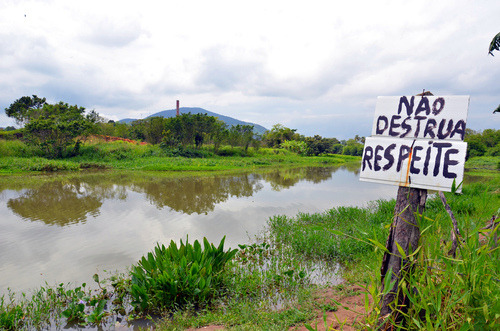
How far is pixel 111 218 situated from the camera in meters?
7.70

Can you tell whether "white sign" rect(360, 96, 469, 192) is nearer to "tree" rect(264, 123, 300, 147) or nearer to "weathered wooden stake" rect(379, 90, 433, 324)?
"weathered wooden stake" rect(379, 90, 433, 324)

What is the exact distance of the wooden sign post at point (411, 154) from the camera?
1760mm

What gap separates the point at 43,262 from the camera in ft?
15.8

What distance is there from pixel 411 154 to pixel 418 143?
0.30 ft

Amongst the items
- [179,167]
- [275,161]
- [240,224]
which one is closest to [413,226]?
[240,224]

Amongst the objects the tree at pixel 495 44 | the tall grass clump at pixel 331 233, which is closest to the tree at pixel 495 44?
the tree at pixel 495 44

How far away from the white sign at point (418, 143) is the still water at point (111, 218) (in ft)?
13.1

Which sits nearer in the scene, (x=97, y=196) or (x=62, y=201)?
(x=62, y=201)

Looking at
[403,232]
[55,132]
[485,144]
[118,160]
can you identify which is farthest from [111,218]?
[485,144]

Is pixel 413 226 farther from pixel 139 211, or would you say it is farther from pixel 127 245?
pixel 139 211

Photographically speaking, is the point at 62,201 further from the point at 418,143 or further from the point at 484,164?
the point at 484,164

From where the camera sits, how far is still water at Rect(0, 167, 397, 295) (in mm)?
4762

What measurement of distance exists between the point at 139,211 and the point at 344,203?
704 centimetres

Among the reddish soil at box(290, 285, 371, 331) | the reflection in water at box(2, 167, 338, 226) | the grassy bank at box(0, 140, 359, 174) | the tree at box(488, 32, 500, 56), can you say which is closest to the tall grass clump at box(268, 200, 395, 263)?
the reddish soil at box(290, 285, 371, 331)
